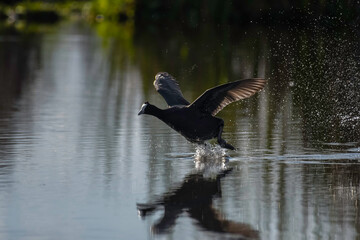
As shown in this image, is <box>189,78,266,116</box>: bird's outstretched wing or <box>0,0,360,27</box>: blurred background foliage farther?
<box>0,0,360,27</box>: blurred background foliage

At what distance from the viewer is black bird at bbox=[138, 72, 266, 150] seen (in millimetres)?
9008

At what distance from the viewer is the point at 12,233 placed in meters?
6.35

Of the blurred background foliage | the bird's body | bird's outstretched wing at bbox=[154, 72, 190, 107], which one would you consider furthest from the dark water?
the blurred background foliage

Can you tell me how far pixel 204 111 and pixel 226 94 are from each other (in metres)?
0.29

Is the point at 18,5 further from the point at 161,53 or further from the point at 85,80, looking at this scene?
the point at 85,80

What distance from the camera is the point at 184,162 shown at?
901 centimetres

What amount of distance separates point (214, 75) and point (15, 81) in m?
4.62

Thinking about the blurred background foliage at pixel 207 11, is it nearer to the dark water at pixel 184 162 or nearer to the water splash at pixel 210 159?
the dark water at pixel 184 162

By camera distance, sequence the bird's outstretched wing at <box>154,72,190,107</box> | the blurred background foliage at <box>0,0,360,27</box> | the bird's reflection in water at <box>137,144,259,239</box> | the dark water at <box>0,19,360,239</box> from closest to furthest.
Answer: the bird's reflection in water at <box>137,144,259,239</box> → the dark water at <box>0,19,360,239</box> → the bird's outstretched wing at <box>154,72,190,107</box> → the blurred background foliage at <box>0,0,360,27</box>

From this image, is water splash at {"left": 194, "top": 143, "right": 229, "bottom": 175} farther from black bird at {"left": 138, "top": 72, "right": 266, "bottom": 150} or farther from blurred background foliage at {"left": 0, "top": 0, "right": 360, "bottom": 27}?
blurred background foliage at {"left": 0, "top": 0, "right": 360, "bottom": 27}

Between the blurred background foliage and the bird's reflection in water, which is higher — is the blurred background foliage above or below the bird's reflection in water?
above

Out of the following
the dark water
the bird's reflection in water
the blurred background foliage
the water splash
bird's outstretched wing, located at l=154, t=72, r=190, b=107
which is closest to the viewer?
the bird's reflection in water

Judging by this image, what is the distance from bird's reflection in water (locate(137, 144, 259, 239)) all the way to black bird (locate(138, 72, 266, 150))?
0.32m

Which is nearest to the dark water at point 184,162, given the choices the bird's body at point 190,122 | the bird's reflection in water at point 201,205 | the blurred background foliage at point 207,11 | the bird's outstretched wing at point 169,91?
the bird's reflection in water at point 201,205
